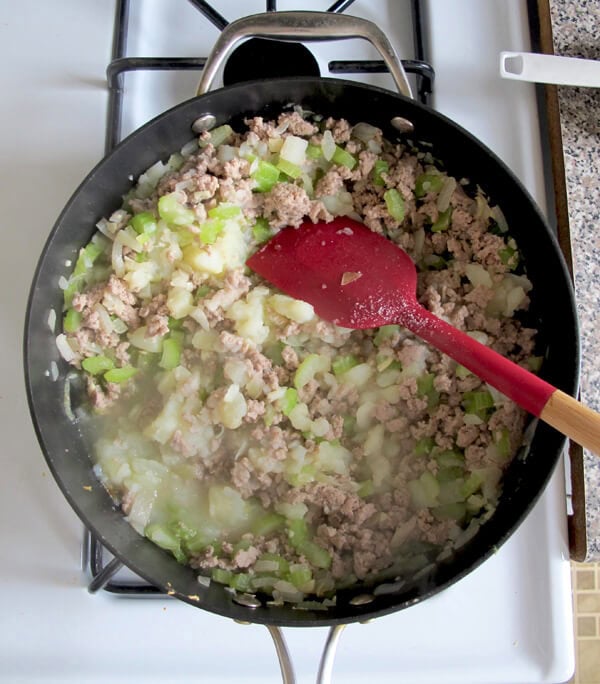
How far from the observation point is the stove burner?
3.66 ft

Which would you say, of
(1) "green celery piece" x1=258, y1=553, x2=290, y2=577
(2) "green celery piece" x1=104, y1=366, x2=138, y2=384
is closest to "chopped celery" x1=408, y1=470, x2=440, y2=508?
(1) "green celery piece" x1=258, y1=553, x2=290, y2=577

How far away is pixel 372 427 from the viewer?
111cm

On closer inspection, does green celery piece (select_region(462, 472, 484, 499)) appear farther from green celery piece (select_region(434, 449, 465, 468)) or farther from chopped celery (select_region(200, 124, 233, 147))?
chopped celery (select_region(200, 124, 233, 147))

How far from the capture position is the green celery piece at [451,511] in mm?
1093

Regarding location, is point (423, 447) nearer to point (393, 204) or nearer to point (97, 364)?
point (393, 204)

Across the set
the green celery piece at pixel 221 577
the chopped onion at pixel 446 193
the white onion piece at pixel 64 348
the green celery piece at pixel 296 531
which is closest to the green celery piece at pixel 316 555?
the green celery piece at pixel 296 531

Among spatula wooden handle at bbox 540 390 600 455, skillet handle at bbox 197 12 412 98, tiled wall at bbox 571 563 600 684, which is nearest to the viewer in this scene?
spatula wooden handle at bbox 540 390 600 455

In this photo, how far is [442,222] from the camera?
1127 mm

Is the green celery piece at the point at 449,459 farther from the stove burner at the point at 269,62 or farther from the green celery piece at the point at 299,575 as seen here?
the stove burner at the point at 269,62

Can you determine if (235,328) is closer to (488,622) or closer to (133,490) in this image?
(133,490)

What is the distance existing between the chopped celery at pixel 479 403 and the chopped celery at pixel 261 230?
39cm

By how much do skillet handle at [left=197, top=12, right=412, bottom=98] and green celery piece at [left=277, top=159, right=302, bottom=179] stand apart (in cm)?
17

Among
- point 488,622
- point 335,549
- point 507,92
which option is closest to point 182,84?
point 507,92

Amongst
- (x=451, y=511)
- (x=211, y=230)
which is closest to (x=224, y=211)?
(x=211, y=230)
